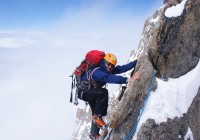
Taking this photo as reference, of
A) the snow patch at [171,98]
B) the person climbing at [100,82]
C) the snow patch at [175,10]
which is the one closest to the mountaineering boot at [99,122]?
the person climbing at [100,82]

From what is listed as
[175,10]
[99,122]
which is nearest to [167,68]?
[175,10]

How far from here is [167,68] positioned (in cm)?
1252

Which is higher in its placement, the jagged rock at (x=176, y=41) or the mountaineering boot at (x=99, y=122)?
the jagged rock at (x=176, y=41)

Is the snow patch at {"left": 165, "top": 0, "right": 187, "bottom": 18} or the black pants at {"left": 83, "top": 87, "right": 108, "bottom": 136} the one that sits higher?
the snow patch at {"left": 165, "top": 0, "right": 187, "bottom": 18}

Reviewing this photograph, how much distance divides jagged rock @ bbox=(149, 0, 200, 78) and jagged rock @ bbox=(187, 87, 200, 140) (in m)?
1.29

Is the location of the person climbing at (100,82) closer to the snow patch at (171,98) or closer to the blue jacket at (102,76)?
the blue jacket at (102,76)

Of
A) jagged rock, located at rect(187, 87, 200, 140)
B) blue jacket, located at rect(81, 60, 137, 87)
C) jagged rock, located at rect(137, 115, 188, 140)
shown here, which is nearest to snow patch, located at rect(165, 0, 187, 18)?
blue jacket, located at rect(81, 60, 137, 87)

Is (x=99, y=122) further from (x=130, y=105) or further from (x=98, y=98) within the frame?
(x=130, y=105)

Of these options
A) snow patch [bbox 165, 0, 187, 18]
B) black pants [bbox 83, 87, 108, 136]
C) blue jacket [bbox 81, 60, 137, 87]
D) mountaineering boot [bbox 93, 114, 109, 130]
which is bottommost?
mountaineering boot [bbox 93, 114, 109, 130]

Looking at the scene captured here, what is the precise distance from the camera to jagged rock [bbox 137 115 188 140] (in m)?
11.1

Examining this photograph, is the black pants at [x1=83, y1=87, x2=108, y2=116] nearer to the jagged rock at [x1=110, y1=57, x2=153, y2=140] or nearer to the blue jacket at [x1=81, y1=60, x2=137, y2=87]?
the blue jacket at [x1=81, y1=60, x2=137, y2=87]

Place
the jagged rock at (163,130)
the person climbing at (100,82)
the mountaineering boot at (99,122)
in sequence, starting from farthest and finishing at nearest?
the mountaineering boot at (99,122)
the person climbing at (100,82)
the jagged rock at (163,130)

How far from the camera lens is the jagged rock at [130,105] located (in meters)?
11.4

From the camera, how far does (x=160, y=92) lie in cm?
1202
